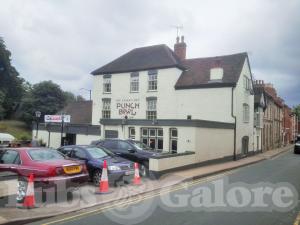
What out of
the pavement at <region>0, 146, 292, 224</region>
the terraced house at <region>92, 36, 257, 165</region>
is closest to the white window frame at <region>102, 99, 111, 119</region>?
the terraced house at <region>92, 36, 257, 165</region>

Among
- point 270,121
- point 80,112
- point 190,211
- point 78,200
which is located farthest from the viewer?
point 270,121

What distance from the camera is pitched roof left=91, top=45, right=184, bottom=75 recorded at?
30797 mm

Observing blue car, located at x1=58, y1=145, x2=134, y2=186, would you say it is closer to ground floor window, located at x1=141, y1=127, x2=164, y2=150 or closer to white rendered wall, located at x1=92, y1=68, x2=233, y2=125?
ground floor window, located at x1=141, y1=127, x2=164, y2=150

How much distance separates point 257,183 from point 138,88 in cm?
1985

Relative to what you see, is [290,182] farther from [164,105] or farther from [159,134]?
[164,105]

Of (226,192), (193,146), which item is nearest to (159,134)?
(193,146)

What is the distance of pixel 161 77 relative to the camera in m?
30.5

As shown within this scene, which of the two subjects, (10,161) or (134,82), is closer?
(10,161)

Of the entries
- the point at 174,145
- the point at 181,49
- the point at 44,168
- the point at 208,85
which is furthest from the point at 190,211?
the point at 181,49

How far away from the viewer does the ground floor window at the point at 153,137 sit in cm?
2311

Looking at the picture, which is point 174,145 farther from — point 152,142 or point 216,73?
point 216,73

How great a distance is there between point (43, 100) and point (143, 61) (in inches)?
1159

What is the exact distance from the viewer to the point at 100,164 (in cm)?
1253

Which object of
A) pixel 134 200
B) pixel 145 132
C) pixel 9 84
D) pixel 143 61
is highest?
pixel 9 84
